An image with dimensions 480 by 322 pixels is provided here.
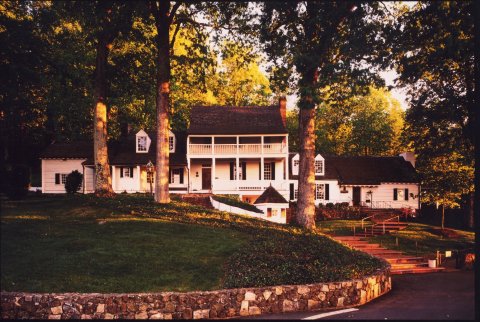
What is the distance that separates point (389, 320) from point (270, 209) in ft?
61.6

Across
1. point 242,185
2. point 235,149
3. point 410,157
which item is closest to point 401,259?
point 242,185

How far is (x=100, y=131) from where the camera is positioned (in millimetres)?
20688

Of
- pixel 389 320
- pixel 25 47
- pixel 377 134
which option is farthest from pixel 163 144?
pixel 377 134

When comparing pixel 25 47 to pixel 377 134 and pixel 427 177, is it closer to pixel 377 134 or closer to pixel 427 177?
pixel 427 177

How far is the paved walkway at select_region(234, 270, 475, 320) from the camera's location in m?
10.0

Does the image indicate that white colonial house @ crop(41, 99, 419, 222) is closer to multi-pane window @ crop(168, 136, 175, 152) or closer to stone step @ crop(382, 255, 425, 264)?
multi-pane window @ crop(168, 136, 175, 152)

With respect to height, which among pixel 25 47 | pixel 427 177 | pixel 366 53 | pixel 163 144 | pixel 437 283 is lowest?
pixel 437 283

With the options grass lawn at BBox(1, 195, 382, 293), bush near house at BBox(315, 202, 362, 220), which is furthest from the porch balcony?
grass lawn at BBox(1, 195, 382, 293)

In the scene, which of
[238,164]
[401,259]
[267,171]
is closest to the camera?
[401,259]

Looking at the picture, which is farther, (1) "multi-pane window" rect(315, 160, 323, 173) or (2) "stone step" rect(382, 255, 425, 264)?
(1) "multi-pane window" rect(315, 160, 323, 173)

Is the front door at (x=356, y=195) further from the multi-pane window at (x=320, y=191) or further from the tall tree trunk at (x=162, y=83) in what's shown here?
the tall tree trunk at (x=162, y=83)

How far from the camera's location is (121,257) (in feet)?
40.4

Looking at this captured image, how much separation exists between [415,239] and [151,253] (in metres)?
20.5

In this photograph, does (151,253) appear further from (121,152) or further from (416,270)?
(121,152)
